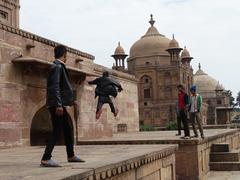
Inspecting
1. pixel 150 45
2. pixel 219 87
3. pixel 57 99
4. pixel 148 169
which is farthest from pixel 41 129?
pixel 219 87

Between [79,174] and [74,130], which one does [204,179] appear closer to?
[74,130]

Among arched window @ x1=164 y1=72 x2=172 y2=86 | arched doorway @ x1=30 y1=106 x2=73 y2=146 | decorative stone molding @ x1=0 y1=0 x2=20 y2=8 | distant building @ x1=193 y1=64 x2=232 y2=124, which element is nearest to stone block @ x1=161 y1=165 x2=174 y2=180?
arched doorway @ x1=30 y1=106 x2=73 y2=146

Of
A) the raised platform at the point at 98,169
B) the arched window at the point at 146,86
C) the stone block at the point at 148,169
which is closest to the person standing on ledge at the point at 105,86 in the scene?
the raised platform at the point at 98,169

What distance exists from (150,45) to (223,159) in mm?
40602

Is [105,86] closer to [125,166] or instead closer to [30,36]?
[30,36]

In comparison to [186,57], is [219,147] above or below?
below

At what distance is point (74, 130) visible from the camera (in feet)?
34.6

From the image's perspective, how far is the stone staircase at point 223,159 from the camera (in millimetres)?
10172

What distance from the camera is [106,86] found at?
9.88m

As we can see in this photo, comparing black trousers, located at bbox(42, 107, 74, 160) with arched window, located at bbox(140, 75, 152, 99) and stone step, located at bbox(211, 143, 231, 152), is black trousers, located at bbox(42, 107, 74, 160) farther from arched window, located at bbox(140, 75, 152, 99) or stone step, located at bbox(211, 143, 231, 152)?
arched window, located at bbox(140, 75, 152, 99)

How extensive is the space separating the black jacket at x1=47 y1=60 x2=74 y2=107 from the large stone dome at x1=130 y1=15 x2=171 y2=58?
149 ft

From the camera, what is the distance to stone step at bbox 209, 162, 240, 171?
10.1 metres

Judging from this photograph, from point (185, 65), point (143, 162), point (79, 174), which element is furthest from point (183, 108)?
point (185, 65)

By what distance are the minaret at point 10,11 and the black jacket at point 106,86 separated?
908 inches
